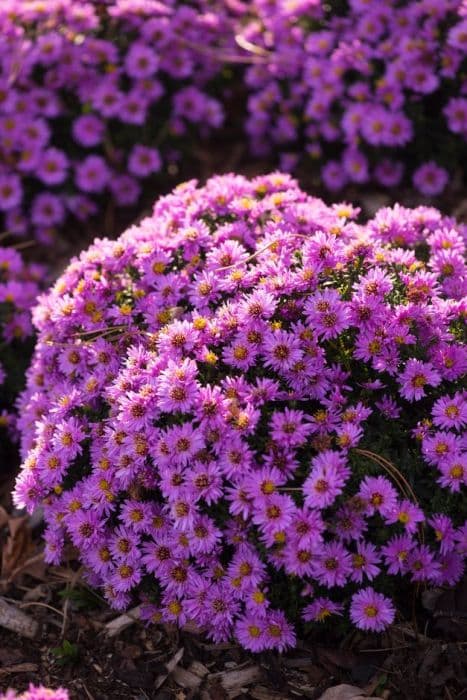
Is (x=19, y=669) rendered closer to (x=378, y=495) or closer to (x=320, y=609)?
(x=320, y=609)

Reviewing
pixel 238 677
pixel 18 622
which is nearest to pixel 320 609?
pixel 238 677

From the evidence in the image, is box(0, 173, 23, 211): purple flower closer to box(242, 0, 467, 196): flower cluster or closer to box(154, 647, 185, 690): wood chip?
box(242, 0, 467, 196): flower cluster

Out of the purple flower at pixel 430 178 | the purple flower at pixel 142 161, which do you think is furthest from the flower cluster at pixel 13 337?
the purple flower at pixel 430 178

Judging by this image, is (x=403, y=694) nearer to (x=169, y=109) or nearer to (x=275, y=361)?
(x=275, y=361)

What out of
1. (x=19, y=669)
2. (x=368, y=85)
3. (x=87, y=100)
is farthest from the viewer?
(x=87, y=100)

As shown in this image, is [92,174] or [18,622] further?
[92,174]

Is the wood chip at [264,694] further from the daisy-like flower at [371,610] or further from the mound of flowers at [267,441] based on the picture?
the daisy-like flower at [371,610]

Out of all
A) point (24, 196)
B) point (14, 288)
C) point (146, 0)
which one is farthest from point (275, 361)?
point (146, 0)

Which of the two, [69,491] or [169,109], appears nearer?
[69,491]
